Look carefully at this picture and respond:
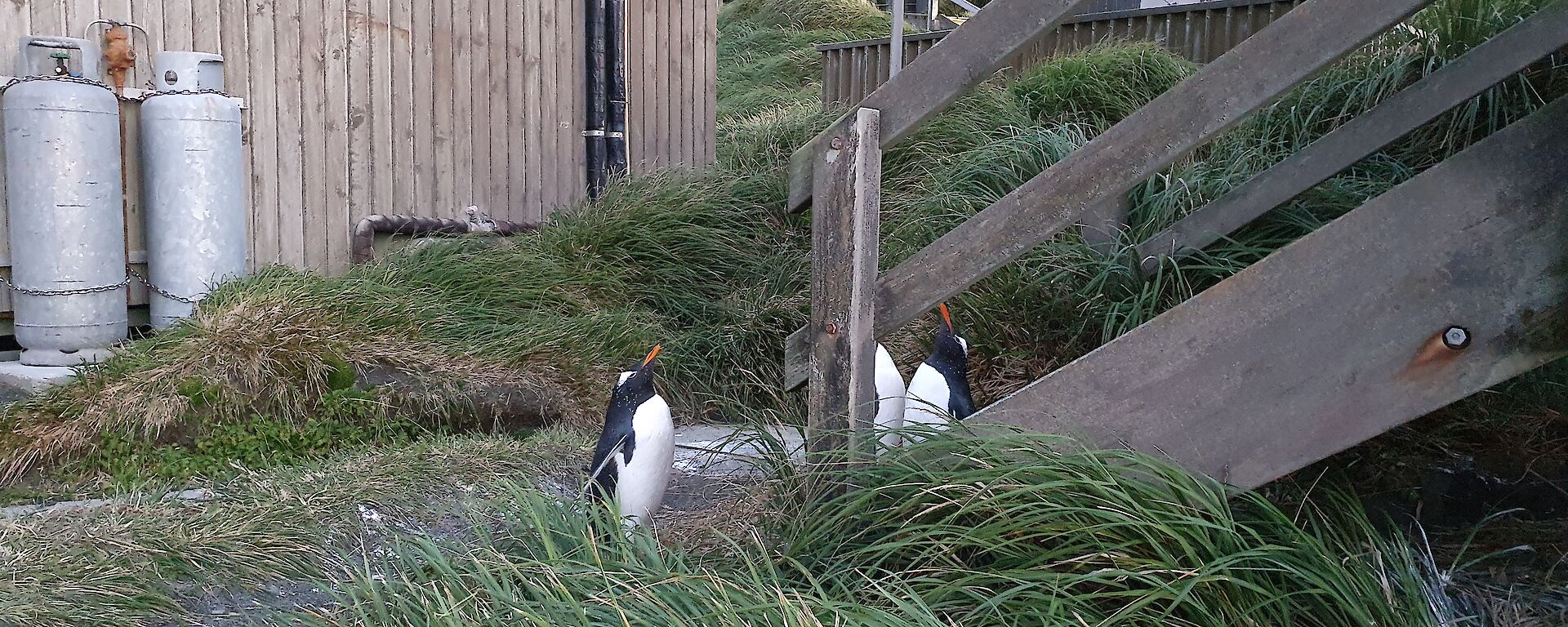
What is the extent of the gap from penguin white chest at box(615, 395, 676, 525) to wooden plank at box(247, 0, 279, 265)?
2.91 meters

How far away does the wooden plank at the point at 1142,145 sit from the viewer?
2.14m

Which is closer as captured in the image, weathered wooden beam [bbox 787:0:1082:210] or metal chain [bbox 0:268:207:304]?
weathered wooden beam [bbox 787:0:1082:210]

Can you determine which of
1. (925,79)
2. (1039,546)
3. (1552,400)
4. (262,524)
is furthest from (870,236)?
(1552,400)

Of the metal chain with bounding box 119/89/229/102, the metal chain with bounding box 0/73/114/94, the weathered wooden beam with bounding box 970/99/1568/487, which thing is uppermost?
the metal chain with bounding box 0/73/114/94

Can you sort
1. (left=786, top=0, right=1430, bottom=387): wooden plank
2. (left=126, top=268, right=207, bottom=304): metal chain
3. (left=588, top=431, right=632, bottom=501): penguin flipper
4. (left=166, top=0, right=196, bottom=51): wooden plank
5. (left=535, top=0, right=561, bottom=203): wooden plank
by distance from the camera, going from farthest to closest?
(left=535, top=0, right=561, bottom=203): wooden plank < (left=166, top=0, right=196, bottom=51): wooden plank < (left=126, top=268, right=207, bottom=304): metal chain < (left=588, top=431, right=632, bottom=501): penguin flipper < (left=786, top=0, right=1430, bottom=387): wooden plank

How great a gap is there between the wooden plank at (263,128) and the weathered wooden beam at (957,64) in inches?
134

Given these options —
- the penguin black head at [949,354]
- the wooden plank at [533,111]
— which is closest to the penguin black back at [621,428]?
the penguin black head at [949,354]

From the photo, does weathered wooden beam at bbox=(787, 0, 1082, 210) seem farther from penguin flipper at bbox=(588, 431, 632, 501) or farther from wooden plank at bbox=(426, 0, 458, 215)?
wooden plank at bbox=(426, 0, 458, 215)

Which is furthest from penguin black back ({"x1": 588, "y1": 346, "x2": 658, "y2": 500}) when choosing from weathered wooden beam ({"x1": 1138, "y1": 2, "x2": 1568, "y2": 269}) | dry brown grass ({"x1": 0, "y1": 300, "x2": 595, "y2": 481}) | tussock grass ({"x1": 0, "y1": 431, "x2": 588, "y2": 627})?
weathered wooden beam ({"x1": 1138, "y1": 2, "x2": 1568, "y2": 269})

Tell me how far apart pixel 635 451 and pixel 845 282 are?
72 cm

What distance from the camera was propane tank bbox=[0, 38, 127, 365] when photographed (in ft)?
13.6

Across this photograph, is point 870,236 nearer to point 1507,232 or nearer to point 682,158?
point 1507,232

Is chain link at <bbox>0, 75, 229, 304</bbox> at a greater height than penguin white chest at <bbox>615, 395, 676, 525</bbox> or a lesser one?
greater

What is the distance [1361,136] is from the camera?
332 centimetres
